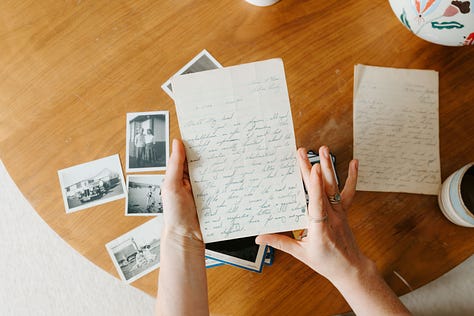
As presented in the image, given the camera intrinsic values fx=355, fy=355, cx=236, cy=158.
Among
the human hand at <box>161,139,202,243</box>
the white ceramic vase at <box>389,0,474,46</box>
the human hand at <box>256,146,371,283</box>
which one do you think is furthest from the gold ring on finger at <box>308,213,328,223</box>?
the white ceramic vase at <box>389,0,474,46</box>

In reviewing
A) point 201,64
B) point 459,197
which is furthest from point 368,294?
point 201,64

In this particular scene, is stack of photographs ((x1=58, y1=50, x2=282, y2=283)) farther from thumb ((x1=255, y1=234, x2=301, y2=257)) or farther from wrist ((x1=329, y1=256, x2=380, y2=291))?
wrist ((x1=329, y1=256, x2=380, y2=291))

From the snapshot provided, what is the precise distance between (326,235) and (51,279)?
1.29 metres

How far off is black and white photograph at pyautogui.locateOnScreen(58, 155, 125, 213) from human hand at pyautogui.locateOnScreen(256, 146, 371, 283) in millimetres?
358

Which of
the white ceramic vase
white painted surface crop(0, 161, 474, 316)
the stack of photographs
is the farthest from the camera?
white painted surface crop(0, 161, 474, 316)

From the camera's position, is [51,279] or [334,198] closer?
[334,198]

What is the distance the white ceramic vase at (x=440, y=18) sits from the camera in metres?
0.67

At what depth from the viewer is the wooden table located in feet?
2.60

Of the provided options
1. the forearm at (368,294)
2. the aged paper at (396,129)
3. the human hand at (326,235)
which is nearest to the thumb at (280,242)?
the human hand at (326,235)

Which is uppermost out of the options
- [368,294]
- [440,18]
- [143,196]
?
[440,18]

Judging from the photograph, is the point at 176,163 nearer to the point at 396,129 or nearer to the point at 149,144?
the point at 149,144

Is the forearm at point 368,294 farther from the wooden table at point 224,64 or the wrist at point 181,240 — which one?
the wrist at point 181,240

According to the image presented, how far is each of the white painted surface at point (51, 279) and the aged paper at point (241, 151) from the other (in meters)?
0.94

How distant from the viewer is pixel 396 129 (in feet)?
2.74
